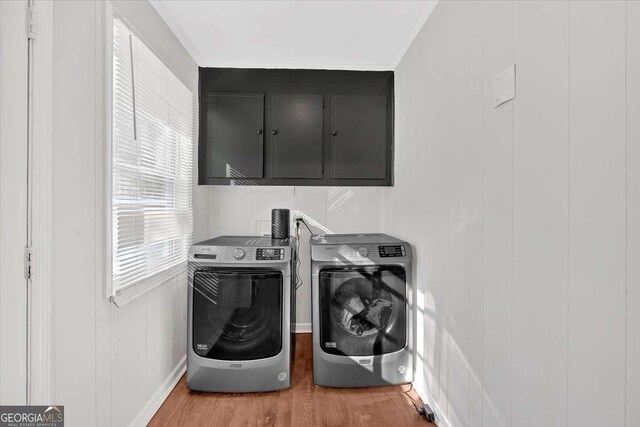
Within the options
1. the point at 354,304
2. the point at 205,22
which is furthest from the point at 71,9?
the point at 354,304

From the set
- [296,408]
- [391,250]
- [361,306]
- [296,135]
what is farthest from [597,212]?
[296,135]

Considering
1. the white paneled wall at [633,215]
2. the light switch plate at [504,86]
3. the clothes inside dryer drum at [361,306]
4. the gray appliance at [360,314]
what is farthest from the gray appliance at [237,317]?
the white paneled wall at [633,215]

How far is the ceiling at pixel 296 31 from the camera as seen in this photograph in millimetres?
1766

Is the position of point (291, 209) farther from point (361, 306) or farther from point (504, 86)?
point (504, 86)

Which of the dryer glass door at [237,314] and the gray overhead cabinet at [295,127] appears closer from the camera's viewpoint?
the dryer glass door at [237,314]

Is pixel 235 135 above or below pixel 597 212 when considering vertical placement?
above

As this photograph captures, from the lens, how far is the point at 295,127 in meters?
2.49

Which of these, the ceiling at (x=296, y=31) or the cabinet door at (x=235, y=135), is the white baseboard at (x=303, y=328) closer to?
the cabinet door at (x=235, y=135)

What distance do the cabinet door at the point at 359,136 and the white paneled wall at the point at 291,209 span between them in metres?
0.31

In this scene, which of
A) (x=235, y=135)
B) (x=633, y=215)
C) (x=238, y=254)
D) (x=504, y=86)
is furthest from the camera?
(x=235, y=135)

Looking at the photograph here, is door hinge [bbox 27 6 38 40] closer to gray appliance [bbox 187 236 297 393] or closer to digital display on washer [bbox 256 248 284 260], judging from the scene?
gray appliance [bbox 187 236 297 393]

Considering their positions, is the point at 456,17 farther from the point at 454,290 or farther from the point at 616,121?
the point at 454,290

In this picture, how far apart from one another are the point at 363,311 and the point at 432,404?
64cm

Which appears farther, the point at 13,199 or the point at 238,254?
the point at 238,254
